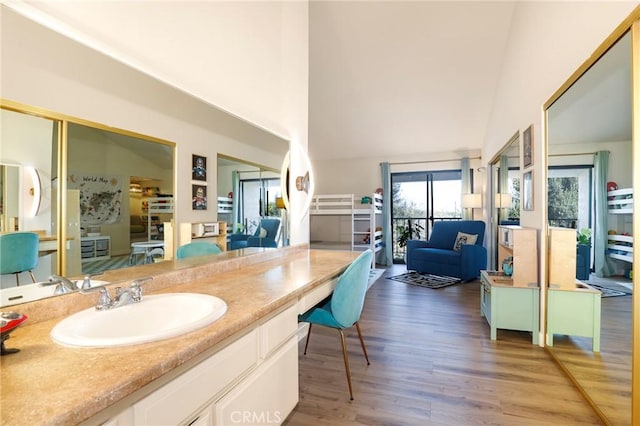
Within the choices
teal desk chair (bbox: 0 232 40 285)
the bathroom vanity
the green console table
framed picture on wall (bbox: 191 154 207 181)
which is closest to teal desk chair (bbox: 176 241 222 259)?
the bathroom vanity

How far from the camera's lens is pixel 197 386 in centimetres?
84

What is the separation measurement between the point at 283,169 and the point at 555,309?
7.59ft

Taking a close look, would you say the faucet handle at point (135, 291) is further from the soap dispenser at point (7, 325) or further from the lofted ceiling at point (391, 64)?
the lofted ceiling at point (391, 64)

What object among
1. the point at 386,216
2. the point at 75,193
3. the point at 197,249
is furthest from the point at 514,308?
the point at 386,216

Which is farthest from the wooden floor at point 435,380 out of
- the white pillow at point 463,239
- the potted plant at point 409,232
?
the potted plant at point 409,232

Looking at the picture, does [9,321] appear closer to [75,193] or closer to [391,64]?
[75,193]

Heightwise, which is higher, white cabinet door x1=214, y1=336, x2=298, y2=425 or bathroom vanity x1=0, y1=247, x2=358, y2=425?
bathroom vanity x1=0, y1=247, x2=358, y2=425

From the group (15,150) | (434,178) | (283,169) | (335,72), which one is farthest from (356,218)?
(15,150)

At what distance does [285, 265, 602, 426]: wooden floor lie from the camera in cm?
164

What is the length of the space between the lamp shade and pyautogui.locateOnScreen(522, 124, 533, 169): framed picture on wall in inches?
107

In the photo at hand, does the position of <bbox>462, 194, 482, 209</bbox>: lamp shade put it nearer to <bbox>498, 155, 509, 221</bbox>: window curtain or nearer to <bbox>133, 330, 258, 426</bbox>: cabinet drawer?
<bbox>498, 155, 509, 221</bbox>: window curtain

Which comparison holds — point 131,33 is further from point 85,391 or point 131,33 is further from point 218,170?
point 85,391

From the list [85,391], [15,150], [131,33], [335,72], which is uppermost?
[335,72]

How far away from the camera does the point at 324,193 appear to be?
7340 mm
